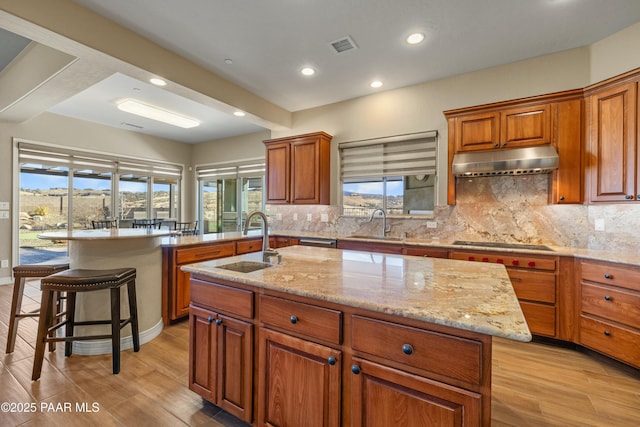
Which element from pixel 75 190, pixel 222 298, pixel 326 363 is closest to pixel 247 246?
pixel 222 298

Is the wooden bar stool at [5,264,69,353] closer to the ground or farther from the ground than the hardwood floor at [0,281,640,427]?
farther from the ground

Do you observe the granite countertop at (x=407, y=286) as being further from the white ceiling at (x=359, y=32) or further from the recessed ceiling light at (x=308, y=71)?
the recessed ceiling light at (x=308, y=71)

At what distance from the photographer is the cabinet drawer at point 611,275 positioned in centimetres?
216

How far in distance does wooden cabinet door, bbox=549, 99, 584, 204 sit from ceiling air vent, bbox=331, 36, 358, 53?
2125mm

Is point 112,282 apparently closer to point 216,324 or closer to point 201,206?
point 216,324

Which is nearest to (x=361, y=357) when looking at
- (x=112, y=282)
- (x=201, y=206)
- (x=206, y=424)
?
(x=206, y=424)

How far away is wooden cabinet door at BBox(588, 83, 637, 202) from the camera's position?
2.39 m

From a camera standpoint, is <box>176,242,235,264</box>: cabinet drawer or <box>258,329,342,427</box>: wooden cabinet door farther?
<box>176,242,235,264</box>: cabinet drawer

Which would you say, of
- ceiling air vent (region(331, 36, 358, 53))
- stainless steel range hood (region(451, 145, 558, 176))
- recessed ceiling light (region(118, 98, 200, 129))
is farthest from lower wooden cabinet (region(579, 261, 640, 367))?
recessed ceiling light (region(118, 98, 200, 129))

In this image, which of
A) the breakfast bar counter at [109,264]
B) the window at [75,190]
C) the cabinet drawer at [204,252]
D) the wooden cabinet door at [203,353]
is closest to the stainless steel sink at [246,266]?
the wooden cabinet door at [203,353]

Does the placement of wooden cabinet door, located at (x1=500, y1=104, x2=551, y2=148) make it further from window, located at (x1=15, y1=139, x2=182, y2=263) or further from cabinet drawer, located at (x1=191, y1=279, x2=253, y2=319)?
window, located at (x1=15, y1=139, x2=182, y2=263)

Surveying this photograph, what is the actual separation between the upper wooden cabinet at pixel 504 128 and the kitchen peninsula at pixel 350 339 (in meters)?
1.82

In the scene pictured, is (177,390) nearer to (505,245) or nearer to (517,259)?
(517,259)

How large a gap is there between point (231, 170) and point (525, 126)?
227 inches
